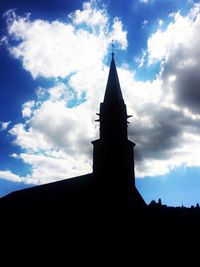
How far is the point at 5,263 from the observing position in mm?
25844

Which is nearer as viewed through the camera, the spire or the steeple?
the steeple

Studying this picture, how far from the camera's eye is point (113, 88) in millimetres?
27219

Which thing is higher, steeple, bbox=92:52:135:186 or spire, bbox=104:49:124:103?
spire, bbox=104:49:124:103

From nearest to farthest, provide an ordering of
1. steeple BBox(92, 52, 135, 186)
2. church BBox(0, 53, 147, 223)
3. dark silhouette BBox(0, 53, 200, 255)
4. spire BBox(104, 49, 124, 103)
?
dark silhouette BBox(0, 53, 200, 255), church BBox(0, 53, 147, 223), steeple BBox(92, 52, 135, 186), spire BBox(104, 49, 124, 103)

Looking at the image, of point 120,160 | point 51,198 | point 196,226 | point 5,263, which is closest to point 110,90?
point 120,160

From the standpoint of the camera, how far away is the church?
23828 mm

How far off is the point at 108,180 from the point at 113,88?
8.73 m

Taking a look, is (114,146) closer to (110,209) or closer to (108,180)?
(108,180)

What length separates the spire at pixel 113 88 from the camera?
2648 centimetres

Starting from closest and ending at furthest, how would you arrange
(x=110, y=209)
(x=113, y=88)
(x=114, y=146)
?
1. (x=110, y=209)
2. (x=114, y=146)
3. (x=113, y=88)

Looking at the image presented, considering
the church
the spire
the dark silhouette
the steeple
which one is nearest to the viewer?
the dark silhouette

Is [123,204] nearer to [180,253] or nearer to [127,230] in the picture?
[127,230]

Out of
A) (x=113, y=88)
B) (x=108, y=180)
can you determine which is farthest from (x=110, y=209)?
(x=113, y=88)

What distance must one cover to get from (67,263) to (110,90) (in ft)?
49.8
